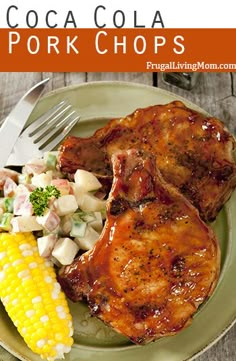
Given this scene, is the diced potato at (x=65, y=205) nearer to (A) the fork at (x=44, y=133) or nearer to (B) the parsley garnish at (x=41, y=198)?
(B) the parsley garnish at (x=41, y=198)

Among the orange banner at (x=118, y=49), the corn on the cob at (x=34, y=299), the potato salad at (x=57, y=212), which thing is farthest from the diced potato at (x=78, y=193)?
the orange banner at (x=118, y=49)

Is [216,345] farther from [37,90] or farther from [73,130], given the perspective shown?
[37,90]

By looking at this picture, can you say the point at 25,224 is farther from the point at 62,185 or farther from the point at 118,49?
the point at 118,49

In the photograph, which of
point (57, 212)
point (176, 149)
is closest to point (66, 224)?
point (57, 212)

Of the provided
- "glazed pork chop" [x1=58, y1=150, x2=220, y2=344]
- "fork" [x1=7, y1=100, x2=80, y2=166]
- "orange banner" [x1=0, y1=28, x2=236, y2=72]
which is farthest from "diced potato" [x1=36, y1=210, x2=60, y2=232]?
"orange banner" [x1=0, y1=28, x2=236, y2=72]

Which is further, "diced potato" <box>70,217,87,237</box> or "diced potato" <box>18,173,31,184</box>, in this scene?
"diced potato" <box>18,173,31,184</box>

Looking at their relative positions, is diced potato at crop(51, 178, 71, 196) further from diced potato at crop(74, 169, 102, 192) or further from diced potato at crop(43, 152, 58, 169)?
diced potato at crop(43, 152, 58, 169)
